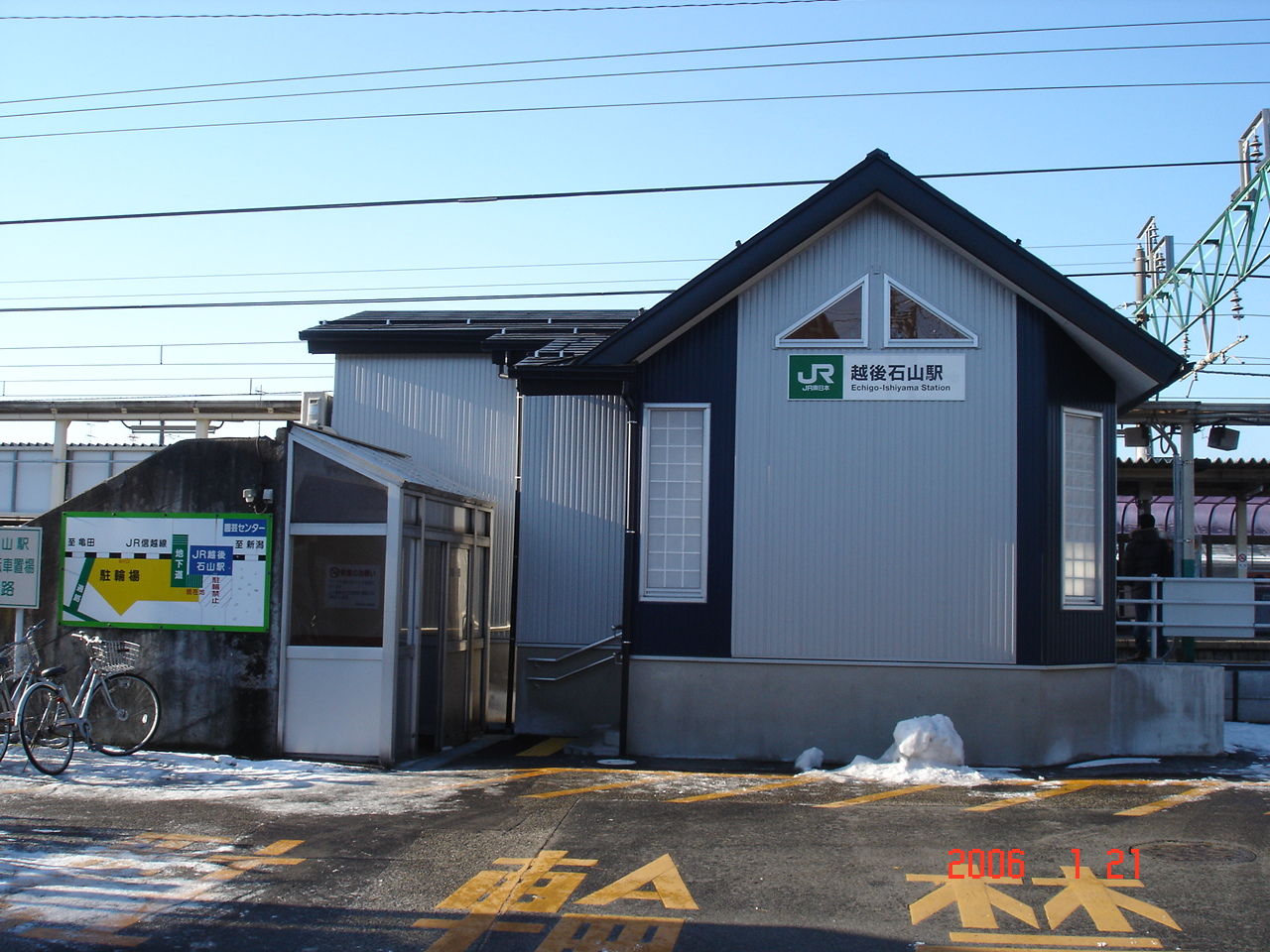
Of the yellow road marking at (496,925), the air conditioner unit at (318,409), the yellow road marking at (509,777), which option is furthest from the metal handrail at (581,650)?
the yellow road marking at (496,925)

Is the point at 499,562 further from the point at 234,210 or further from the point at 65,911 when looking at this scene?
the point at 65,911

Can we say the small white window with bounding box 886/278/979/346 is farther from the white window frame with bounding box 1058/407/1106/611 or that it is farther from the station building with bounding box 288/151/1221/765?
the white window frame with bounding box 1058/407/1106/611

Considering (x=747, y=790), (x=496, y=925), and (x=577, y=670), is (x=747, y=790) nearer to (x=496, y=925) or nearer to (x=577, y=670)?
(x=577, y=670)

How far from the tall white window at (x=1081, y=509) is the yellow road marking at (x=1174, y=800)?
2316 mm

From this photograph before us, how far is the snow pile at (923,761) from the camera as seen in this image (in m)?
10.4

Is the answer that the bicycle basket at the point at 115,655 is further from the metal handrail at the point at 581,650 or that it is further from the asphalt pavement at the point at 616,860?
the metal handrail at the point at 581,650

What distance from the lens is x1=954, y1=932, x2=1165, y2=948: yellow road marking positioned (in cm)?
570

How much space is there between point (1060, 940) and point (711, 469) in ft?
22.0

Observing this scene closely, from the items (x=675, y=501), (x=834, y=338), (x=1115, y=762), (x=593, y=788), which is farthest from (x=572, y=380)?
(x=1115, y=762)

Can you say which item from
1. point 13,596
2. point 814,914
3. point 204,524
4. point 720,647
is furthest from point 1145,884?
point 13,596

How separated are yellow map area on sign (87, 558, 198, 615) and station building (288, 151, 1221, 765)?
1.23m

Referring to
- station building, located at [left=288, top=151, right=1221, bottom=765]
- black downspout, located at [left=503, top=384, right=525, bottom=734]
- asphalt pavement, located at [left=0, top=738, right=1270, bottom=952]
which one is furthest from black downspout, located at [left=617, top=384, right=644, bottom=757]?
black downspout, located at [left=503, top=384, right=525, bottom=734]
